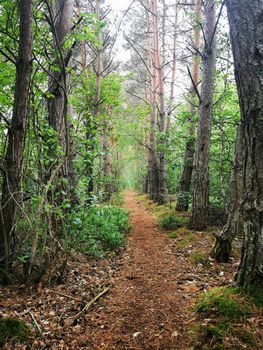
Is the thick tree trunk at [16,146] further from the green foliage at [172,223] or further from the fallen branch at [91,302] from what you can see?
the green foliage at [172,223]

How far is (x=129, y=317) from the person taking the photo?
345 centimetres

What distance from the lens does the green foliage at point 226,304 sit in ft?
9.23

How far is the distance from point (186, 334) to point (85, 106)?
32.9 feet

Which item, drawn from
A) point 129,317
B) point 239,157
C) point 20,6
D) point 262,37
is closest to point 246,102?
point 262,37

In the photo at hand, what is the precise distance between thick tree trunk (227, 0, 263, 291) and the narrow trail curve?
1072 millimetres

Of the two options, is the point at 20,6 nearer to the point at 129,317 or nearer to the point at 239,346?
the point at 129,317

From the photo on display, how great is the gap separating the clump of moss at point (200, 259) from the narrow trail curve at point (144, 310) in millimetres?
384

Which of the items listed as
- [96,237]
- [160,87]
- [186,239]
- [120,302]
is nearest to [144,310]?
[120,302]

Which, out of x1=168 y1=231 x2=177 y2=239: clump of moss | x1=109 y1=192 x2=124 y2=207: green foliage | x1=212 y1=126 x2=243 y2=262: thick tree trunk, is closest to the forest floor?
x1=212 y1=126 x2=243 y2=262: thick tree trunk

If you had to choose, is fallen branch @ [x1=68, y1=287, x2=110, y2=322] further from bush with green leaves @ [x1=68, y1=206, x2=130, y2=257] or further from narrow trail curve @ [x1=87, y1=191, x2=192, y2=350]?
bush with green leaves @ [x1=68, y1=206, x2=130, y2=257]

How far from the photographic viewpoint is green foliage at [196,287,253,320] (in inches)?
111

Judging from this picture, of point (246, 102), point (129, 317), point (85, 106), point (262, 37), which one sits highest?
point (85, 106)

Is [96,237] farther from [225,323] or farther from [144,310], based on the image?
[225,323]

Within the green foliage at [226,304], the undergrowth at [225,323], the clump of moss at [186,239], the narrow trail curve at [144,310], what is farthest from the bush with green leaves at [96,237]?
the undergrowth at [225,323]
